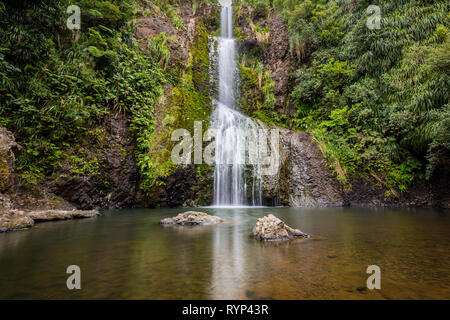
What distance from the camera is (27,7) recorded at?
816 cm

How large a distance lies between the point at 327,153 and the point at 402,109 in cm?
412

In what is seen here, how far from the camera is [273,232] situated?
384cm

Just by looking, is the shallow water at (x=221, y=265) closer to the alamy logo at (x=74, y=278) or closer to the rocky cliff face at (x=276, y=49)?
the alamy logo at (x=74, y=278)

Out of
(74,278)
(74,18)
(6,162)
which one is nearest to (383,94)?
(74,278)

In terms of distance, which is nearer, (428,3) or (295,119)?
(428,3)

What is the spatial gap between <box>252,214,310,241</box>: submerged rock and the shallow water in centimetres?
20

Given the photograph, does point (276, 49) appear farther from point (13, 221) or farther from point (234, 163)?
point (13, 221)

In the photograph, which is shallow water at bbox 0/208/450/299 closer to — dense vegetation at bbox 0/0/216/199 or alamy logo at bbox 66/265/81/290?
alamy logo at bbox 66/265/81/290

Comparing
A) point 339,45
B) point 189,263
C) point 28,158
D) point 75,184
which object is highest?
point 339,45

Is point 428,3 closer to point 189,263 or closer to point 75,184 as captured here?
point 189,263

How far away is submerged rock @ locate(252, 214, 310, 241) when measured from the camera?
3.77 metres

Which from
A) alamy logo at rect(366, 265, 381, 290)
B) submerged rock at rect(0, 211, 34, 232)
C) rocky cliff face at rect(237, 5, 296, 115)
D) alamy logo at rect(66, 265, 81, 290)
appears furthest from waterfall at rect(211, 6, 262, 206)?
alamy logo at rect(366, 265, 381, 290)

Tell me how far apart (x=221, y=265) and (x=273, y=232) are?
1.51 metres
